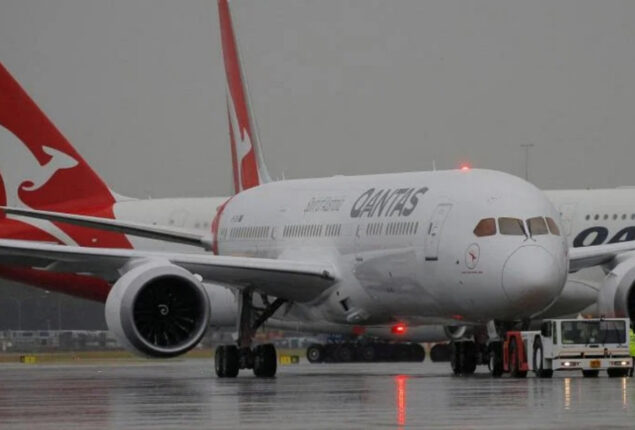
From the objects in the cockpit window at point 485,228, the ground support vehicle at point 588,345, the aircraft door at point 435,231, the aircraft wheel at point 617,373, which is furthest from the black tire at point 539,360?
the aircraft door at point 435,231

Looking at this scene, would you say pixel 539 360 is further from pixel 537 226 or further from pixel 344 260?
pixel 344 260

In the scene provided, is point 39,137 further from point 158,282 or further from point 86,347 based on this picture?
point 86,347

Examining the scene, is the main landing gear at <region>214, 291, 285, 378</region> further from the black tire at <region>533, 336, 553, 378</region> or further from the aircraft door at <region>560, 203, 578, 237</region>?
the aircraft door at <region>560, 203, 578, 237</region>

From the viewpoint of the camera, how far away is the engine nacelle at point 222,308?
2215 inches

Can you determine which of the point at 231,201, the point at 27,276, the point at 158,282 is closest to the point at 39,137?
the point at 27,276

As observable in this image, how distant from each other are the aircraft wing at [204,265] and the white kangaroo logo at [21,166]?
1456 centimetres

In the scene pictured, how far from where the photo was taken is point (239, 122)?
196 feet

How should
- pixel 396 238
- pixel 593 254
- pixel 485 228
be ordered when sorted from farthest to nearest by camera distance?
pixel 593 254, pixel 396 238, pixel 485 228

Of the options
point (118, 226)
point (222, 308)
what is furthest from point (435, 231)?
point (222, 308)

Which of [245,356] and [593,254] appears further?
[593,254]

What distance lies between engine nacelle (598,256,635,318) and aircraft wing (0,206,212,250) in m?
11.8

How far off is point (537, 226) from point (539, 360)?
295 centimetres

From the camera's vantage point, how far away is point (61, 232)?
62.9m

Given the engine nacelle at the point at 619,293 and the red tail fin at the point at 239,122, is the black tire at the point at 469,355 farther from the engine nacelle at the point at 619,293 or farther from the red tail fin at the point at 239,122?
the red tail fin at the point at 239,122
